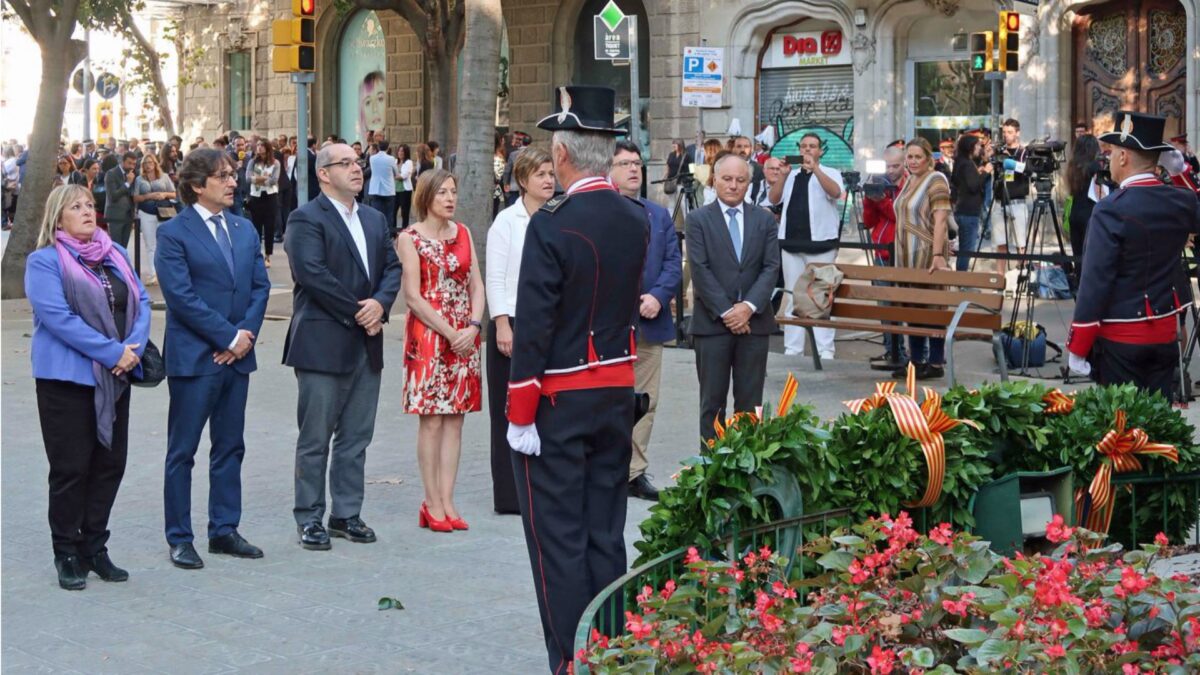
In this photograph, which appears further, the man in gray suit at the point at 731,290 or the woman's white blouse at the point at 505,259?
the man in gray suit at the point at 731,290

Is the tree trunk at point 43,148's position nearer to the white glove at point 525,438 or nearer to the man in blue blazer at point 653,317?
the man in blue blazer at point 653,317

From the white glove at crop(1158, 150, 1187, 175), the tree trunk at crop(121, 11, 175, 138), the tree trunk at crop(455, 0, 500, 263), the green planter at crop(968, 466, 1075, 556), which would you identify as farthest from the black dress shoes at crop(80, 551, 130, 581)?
the tree trunk at crop(121, 11, 175, 138)

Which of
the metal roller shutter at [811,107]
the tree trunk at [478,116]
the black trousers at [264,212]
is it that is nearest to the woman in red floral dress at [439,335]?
the tree trunk at [478,116]

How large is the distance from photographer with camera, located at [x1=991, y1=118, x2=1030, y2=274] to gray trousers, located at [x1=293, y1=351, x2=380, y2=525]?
12.7m

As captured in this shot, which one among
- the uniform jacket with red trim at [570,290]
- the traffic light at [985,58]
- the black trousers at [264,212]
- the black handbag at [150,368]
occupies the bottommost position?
the black handbag at [150,368]

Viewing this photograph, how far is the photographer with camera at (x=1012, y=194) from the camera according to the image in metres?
20.0

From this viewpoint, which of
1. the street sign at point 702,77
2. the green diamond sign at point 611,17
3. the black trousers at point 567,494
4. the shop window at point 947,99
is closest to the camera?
the black trousers at point 567,494

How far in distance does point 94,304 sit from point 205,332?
52cm

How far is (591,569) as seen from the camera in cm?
569

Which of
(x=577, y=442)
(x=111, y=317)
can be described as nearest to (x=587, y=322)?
(x=577, y=442)

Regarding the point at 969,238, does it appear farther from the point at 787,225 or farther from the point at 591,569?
the point at 591,569

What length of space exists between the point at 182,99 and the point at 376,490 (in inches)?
1513

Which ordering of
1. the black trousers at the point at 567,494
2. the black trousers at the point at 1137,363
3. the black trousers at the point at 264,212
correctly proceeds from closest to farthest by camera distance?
the black trousers at the point at 567,494 < the black trousers at the point at 1137,363 < the black trousers at the point at 264,212

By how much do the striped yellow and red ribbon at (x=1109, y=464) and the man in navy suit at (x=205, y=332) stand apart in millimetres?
3762
